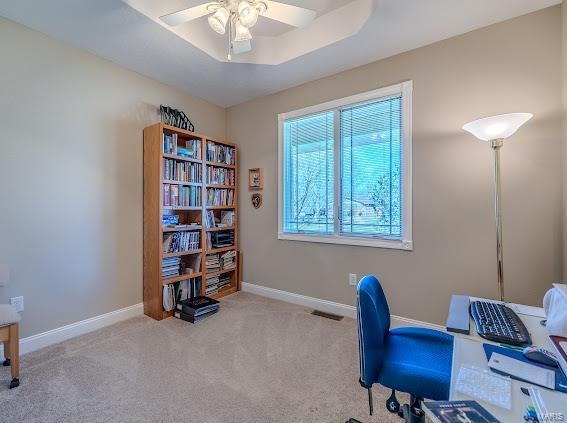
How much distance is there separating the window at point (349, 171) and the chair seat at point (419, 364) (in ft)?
3.84

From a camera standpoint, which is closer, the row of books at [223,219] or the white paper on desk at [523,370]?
the white paper on desk at [523,370]

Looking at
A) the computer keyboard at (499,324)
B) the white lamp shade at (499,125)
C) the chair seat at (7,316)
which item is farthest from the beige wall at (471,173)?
the chair seat at (7,316)

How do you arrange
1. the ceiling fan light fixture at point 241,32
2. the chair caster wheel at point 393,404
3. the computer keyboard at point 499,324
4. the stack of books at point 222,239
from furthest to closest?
the stack of books at point 222,239
the ceiling fan light fixture at point 241,32
the chair caster wheel at point 393,404
the computer keyboard at point 499,324

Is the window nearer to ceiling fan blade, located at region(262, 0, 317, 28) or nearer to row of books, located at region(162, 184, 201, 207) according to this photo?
row of books, located at region(162, 184, 201, 207)

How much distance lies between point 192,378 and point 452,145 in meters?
2.69

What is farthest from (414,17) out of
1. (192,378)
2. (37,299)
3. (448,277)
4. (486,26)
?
(37,299)

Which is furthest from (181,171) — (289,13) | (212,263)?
(289,13)

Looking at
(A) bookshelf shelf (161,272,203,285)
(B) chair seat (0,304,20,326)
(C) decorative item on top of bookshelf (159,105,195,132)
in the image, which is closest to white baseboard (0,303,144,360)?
(A) bookshelf shelf (161,272,203,285)

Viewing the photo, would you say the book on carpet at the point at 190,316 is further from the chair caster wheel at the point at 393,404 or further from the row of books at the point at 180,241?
the chair caster wheel at the point at 393,404

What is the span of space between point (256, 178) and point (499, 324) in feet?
9.05

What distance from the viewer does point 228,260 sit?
3.46 metres

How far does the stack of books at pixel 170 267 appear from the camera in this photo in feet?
8.95

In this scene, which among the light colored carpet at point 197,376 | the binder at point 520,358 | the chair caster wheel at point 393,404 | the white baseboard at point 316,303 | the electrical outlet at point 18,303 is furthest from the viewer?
the white baseboard at point 316,303

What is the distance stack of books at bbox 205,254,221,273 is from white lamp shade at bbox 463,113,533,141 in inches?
113
